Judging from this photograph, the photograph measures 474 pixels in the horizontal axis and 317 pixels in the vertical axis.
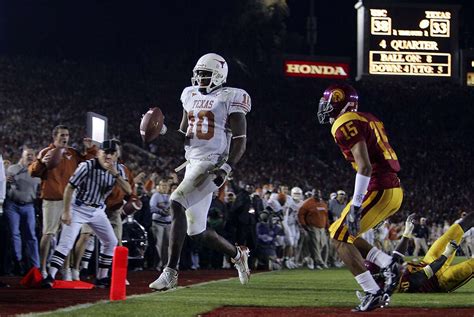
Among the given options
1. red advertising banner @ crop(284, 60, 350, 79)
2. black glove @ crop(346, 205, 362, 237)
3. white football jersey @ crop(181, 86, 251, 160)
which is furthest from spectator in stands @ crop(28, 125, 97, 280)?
red advertising banner @ crop(284, 60, 350, 79)

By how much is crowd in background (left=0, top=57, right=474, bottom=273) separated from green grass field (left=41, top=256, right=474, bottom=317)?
15.8 m

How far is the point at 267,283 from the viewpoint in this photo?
11.4 metres

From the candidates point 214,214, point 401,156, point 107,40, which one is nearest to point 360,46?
point 214,214

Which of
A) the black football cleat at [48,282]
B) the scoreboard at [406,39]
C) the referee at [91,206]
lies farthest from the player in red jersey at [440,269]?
the scoreboard at [406,39]

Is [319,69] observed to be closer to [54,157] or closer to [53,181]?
[53,181]

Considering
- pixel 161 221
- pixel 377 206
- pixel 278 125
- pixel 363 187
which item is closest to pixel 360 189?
pixel 363 187

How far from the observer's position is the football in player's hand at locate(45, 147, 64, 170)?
10.4 meters

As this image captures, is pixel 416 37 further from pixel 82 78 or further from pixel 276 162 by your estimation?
pixel 82 78

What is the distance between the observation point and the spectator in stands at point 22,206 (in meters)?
11.8

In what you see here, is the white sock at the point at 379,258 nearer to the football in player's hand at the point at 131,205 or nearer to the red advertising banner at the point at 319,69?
the football in player's hand at the point at 131,205

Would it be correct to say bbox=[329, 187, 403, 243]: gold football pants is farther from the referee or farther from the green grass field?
the referee

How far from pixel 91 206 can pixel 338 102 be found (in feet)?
11.5

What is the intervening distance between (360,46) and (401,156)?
22.3 m

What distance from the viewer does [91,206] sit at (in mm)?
9852
